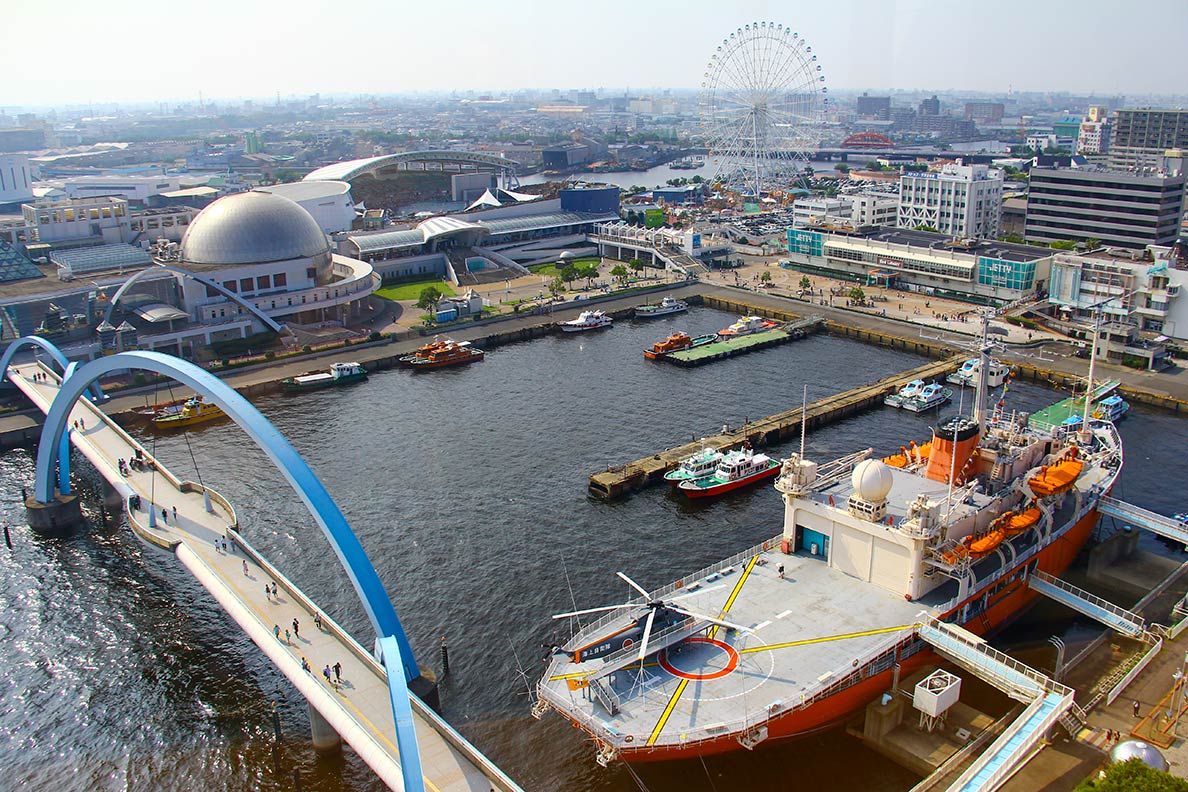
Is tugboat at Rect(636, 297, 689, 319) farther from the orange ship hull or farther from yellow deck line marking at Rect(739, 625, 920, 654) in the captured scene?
yellow deck line marking at Rect(739, 625, 920, 654)

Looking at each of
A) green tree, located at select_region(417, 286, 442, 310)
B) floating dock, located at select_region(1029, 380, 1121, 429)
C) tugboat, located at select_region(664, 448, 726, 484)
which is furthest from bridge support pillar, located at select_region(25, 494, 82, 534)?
floating dock, located at select_region(1029, 380, 1121, 429)

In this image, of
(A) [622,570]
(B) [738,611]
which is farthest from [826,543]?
(A) [622,570]

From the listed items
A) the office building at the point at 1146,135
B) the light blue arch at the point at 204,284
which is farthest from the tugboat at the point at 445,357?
the office building at the point at 1146,135

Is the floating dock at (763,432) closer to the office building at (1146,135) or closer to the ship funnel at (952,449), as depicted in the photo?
the ship funnel at (952,449)

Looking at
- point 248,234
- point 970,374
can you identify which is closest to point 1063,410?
point 970,374

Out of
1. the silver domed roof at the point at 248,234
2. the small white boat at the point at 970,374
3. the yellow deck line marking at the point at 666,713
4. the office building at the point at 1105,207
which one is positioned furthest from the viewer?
the office building at the point at 1105,207

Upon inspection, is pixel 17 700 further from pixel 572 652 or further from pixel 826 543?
pixel 826 543
